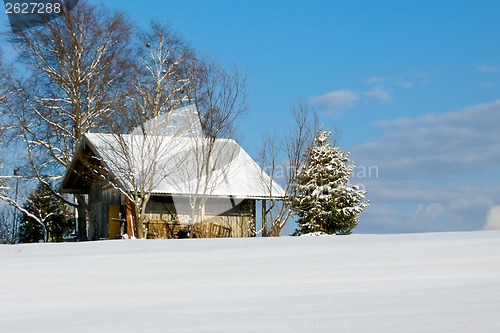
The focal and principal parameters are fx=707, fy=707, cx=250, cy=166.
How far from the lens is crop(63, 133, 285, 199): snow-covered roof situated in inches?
828

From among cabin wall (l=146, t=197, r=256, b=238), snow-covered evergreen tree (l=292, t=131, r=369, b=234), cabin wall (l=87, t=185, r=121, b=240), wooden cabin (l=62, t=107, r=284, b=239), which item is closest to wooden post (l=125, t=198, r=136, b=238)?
wooden cabin (l=62, t=107, r=284, b=239)

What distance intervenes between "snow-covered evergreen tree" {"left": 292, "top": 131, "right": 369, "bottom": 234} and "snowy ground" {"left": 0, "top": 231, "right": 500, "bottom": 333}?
1937 cm

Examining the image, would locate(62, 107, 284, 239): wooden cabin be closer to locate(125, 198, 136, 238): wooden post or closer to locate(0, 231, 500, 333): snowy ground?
locate(125, 198, 136, 238): wooden post

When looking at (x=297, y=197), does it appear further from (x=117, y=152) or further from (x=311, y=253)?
(x=311, y=253)

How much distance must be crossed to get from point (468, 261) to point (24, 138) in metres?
21.7

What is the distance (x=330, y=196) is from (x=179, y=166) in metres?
8.50

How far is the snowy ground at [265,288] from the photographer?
4.01 metres

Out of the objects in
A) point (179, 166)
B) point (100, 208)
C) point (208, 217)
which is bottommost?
point (208, 217)

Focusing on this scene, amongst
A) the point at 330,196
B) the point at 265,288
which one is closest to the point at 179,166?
the point at 330,196

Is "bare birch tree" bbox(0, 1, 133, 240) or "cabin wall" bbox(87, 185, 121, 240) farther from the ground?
"bare birch tree" bbox(0, 1, 133, 240)

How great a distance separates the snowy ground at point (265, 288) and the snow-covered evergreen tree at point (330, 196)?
1937 cm

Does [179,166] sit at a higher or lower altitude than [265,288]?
higher

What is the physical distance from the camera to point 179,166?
21547 mm

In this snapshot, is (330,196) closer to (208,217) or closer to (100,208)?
(208,217)
